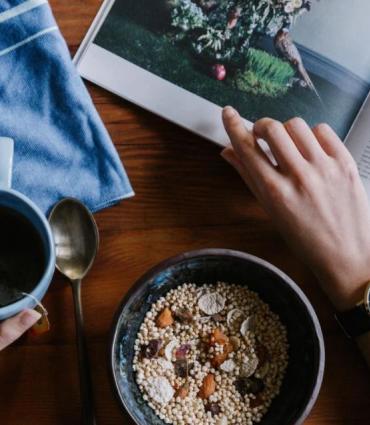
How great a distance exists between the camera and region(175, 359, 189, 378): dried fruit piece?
2.07ft

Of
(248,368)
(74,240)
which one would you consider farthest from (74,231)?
(248,368)

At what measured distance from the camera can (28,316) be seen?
0.55 m

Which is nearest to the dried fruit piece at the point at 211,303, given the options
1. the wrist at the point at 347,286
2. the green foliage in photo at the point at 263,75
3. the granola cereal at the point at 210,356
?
the granola cereal at the point at 210,356

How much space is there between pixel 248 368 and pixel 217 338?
4 cm

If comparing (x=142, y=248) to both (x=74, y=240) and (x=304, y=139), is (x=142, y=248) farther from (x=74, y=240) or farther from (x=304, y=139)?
(x=304, y=139)

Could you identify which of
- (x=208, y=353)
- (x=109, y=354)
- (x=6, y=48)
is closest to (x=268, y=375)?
(x=208, y=353)

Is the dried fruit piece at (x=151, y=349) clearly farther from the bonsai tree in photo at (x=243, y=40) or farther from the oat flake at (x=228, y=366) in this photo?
the bonsai tree in photo at (x=243, y=40)

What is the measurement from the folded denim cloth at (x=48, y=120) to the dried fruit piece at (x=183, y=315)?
5.1 inches

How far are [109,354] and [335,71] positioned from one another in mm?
369

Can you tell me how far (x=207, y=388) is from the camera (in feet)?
2.06

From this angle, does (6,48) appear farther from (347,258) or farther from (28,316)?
(347,258)

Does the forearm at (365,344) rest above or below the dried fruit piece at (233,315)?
above

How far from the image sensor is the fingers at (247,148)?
0.65 metres

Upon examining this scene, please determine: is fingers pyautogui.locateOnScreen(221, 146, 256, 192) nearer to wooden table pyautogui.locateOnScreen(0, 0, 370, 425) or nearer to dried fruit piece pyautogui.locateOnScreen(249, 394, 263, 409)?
wooden table pyautogui.locateOnScreen(0, 0, 370, 425)
